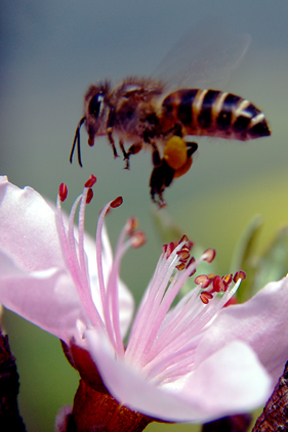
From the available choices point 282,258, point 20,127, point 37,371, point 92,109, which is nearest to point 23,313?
point 92,109

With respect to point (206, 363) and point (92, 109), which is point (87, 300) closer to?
point (206, 363)

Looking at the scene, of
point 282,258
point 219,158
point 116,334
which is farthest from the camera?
point 219,158

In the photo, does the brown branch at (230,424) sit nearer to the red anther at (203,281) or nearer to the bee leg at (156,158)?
the red anther at (203,281)

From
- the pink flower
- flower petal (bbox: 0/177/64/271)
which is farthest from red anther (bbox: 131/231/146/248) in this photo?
flower petal (bbox: 0/177/64/271)

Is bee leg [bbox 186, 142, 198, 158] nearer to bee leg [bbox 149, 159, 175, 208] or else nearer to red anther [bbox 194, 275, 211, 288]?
bee leg [bbox 149, 159, 175, 208]

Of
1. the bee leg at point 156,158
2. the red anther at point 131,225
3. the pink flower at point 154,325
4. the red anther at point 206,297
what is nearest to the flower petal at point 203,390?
the pink flower at point 154,325

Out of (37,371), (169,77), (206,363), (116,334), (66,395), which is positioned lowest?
(37,371)

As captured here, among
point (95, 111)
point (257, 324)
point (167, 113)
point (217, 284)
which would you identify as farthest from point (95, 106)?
point (257, 324)

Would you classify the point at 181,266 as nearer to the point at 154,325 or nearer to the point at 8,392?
the point at 154,325
